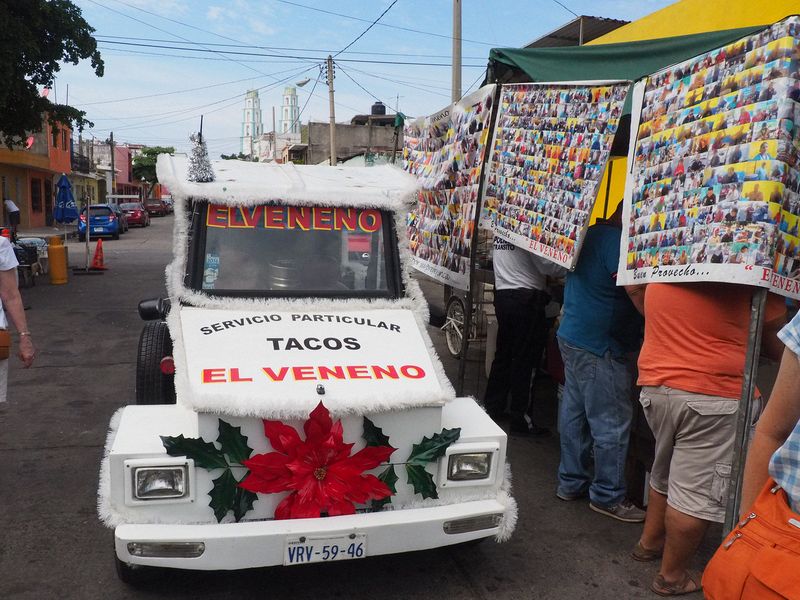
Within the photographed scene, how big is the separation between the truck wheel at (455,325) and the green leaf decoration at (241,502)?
5.65 metres

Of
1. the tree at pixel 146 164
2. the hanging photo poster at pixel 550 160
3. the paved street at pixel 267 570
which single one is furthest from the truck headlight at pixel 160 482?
the tree at pixel 146 164

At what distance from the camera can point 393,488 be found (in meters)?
3.28

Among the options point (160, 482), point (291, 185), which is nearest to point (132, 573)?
point (160, 482)

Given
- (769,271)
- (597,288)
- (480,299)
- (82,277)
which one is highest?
(769,271)

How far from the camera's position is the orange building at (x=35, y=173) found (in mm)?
32812

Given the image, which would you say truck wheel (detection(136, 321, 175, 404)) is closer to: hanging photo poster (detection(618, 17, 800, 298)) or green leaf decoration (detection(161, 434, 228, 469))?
green leaf decoration (detection(161, 434, 228, 469))

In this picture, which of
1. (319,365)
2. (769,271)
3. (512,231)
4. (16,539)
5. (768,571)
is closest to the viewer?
(768,571)

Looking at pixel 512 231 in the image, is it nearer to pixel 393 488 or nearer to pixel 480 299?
pixel 393 488

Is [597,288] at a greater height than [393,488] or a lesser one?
greater

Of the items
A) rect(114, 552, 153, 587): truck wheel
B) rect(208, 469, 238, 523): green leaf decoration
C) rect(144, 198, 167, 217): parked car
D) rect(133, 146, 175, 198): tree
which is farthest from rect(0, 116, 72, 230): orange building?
rect(133, 146, 175, 198): tree

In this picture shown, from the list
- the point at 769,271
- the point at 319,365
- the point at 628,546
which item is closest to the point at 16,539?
the point at 319,365

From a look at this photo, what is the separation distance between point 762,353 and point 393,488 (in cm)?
201

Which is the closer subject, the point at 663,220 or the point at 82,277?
the point at 663,220

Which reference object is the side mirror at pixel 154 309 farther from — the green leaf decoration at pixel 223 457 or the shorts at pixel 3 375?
the green leaf decoration at pixel 223 457
